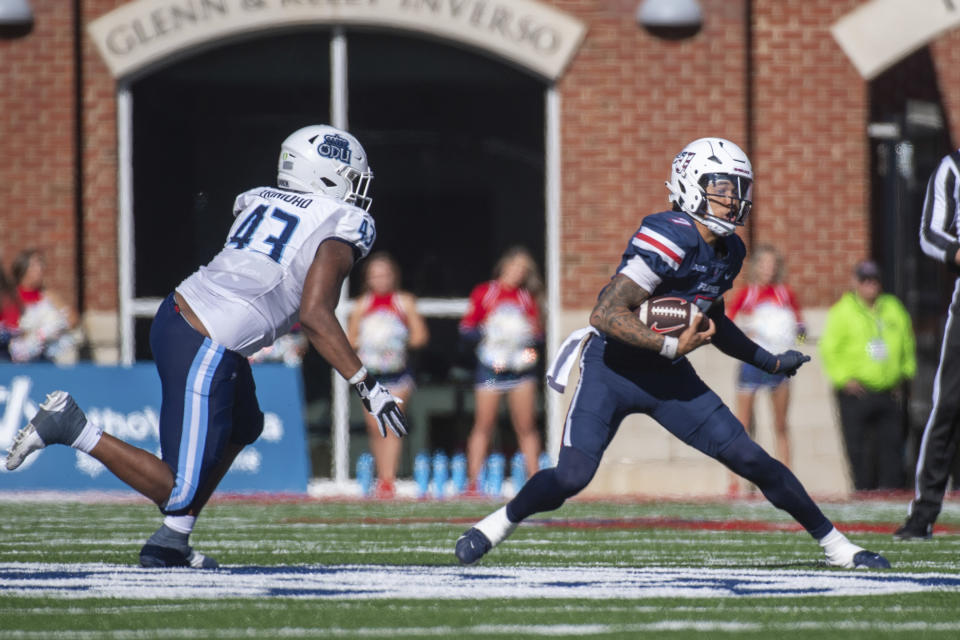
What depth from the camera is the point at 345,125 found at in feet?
49.9

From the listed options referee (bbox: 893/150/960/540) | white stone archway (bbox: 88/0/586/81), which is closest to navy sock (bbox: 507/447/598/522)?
referee (bbox: 893/150/960/540)

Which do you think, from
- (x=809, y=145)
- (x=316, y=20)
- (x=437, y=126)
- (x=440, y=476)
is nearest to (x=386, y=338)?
(x=440, y=476)

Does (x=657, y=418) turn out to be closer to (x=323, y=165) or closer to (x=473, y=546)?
(x=473, y=546)

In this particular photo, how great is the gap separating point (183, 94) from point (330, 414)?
10.1 ft

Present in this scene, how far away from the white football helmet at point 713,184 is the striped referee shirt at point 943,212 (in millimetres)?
1812

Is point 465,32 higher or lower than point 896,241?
higher

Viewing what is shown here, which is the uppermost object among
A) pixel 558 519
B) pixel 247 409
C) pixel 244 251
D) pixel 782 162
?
pixel 782 162

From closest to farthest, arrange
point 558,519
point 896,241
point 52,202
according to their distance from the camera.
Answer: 1. point 558,519
2. point 52,202
3. point 896,241

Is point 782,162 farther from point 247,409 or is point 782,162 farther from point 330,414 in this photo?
point 247,409

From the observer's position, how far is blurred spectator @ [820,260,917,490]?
13.7 meters

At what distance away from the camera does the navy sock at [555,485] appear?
21.8ft

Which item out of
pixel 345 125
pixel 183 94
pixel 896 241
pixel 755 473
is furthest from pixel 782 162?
pixel 755 473

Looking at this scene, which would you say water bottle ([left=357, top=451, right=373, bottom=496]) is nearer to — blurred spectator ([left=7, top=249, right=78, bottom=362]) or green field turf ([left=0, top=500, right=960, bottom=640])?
blurred spectator ([left=7, top=249, right=78, bottom=362])

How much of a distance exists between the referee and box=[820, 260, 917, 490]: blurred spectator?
528 cm
